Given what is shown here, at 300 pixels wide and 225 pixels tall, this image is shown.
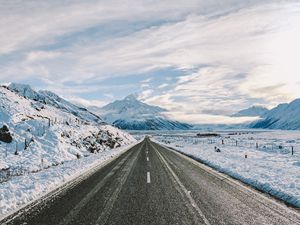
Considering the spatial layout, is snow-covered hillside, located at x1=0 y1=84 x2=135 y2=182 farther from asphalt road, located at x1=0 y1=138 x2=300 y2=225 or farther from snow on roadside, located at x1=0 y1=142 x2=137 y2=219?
asphalt road, located at x1=0 y1=138 x2=300 y2=225

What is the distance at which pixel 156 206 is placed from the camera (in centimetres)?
852

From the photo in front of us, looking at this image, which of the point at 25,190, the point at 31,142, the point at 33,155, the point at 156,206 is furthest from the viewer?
the point at 31,142

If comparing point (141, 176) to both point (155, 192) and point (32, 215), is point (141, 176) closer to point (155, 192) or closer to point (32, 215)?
point (155, 192)

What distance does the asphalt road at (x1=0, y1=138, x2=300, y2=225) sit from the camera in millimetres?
7129

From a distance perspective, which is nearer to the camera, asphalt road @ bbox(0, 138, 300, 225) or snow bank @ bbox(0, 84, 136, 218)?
asphalt road @ bbox(0, 138, 300, 225)

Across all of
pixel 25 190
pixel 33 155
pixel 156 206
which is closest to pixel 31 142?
pixel 33 155

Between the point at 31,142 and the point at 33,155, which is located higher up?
the point at 31,142

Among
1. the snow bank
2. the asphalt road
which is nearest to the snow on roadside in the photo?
the snow bank

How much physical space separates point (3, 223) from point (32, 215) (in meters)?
0.80

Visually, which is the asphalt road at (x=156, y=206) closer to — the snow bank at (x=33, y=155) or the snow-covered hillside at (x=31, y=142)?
the snow bank at (x=33, y=155)

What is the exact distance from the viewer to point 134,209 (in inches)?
321

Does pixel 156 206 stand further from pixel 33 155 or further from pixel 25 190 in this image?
pixel 33 155

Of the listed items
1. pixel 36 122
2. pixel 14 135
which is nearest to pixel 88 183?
pixel 14 135

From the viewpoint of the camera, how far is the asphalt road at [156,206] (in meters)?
7.13
